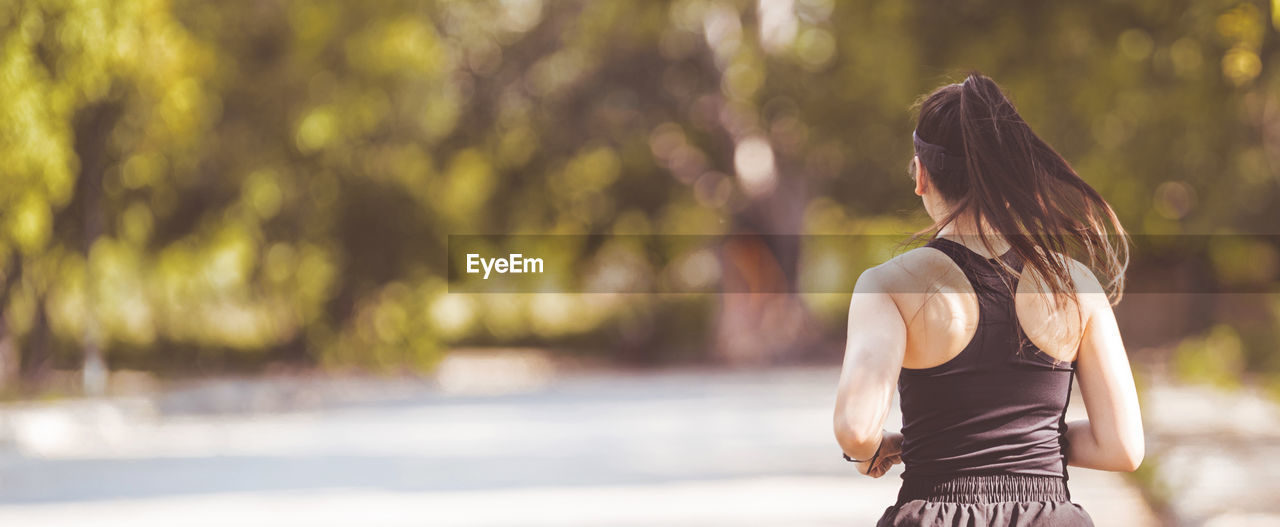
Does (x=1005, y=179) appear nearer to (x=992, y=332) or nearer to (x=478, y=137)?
(x=992, y=332)

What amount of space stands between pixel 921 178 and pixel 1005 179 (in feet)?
0.56

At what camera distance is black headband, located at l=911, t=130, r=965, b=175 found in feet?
9.30

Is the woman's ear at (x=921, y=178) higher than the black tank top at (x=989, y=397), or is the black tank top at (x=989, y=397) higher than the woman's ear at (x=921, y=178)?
the woman's ear at (x=921, y=178)

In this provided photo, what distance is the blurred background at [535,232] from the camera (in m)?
11.1

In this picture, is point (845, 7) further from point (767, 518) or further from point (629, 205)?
point (629, 205)

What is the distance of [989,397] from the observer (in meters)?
2.79

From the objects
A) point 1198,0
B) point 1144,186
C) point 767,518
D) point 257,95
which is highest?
point 257,95

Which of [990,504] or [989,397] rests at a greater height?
[989,397]

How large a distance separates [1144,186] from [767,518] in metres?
4.63

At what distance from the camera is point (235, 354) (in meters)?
30.2

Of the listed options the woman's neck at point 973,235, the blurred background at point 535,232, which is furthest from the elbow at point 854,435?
the blurred background at point 535,232

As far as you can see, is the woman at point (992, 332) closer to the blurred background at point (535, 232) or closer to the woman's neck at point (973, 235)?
the woman's neck at point (973, 235)

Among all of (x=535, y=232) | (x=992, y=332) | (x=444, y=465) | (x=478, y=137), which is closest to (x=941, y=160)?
(x=992, y=332)

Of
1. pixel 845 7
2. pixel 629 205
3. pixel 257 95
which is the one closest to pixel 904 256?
pixel 845 7
